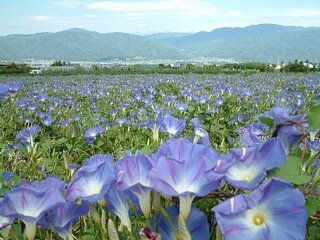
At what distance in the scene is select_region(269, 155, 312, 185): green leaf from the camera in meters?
0.98

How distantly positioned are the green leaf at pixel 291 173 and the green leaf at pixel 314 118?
15 cm

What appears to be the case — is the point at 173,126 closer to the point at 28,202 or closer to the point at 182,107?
the point at 28,202

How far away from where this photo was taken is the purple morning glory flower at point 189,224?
1.04 m

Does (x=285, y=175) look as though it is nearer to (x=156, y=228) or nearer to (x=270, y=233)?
(x=270, y=233)

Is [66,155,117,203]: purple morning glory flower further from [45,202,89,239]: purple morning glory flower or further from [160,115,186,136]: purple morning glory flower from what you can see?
[160,115,186,136]: purple morning glory flower

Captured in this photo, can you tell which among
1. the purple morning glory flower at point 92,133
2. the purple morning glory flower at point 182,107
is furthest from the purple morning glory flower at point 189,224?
the purple morning glory flower at point 182,107

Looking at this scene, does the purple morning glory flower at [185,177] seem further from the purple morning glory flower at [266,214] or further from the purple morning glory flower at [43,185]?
the purple morning glory flower at [43,185]

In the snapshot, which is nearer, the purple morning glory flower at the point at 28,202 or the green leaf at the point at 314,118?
the purple morning glory flower at the point at 28,202

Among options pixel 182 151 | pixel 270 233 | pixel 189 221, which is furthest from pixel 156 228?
pixel 270 233

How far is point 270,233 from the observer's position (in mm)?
892

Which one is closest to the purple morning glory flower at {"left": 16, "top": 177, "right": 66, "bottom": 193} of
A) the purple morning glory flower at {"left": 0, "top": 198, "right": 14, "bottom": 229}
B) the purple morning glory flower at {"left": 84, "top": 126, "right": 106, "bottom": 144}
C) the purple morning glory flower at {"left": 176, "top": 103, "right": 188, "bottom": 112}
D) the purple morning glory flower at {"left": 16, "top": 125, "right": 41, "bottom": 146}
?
the purple morning glory flower at {"left": 0, "top": 198, "right": 14, "bottom": 229}

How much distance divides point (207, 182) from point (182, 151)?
126mm

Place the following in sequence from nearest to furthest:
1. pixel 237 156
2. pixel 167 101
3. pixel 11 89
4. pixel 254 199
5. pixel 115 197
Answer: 1. pixel 254 199
2. pixel 237 156
3. pixel 115 197
4. pixel 11 89
5. pixel 167 101

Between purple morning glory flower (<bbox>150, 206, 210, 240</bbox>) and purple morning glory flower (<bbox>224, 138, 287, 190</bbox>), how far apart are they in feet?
0.43
